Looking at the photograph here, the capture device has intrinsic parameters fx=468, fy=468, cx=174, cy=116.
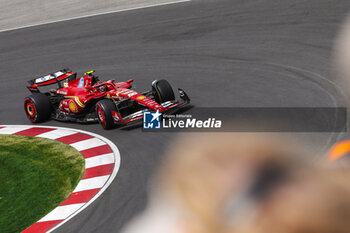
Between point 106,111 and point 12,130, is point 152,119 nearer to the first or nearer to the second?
point 106,111

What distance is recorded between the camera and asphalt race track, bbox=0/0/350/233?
28.7ft

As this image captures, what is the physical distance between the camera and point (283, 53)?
44.0 feet

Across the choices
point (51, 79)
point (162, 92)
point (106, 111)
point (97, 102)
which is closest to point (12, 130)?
point (51, 79)

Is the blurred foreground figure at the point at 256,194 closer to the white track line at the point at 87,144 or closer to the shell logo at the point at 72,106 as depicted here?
the white track line at the point at 87,144

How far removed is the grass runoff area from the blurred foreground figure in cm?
477

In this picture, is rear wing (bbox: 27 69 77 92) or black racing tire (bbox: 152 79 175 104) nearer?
black racing tire (bbox: 152 79 175 104)

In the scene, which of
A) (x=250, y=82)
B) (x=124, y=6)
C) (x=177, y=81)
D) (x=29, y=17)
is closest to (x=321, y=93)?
(x=250, y=82)

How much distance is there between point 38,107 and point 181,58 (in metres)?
5.01

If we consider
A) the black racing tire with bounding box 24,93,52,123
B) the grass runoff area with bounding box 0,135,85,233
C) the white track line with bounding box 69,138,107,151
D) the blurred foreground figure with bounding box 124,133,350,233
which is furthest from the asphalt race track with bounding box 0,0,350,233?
the blurred foreground figure with bounding box 124,133,350,233

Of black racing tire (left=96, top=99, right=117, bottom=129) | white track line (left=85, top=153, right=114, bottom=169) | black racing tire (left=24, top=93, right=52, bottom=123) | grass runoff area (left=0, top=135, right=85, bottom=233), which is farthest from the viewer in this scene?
black racing tire (left=24, top=93, right=52, bottom=123)

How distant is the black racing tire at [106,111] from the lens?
10.2 meters

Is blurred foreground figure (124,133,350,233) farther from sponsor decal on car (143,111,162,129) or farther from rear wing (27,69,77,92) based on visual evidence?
rear wing (27,69,77,92)

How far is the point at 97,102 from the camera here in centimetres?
1047

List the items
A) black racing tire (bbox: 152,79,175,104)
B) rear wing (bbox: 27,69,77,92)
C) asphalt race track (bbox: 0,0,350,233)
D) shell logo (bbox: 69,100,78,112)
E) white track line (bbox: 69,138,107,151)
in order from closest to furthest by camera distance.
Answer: asphalt race track (bbox: 0,0,350,233)
white track line (bbox: 69,138,107,151)
black racing tire (bbox: 152,79,175,104)
shell logo (bbox: 69,100,78,112)
rear wing (bbox: 27,69,77,92)
